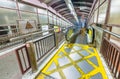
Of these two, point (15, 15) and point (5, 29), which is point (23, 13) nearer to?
point (15, 15)

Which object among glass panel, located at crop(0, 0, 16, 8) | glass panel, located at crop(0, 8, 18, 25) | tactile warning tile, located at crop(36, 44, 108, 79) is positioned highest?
glass panel, located at crop(0, 0, 16, 8)

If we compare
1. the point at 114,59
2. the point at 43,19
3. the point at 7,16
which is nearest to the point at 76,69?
the point at 114,59

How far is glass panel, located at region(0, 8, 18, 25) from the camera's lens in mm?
5399

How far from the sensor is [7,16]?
18.8 feet

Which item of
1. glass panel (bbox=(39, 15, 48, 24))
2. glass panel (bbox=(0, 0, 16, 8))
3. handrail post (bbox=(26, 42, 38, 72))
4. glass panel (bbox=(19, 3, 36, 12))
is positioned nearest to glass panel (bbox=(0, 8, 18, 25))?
glass panel (bbox=(0, 0, 16, 8))

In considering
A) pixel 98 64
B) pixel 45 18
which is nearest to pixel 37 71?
pixel 98 64

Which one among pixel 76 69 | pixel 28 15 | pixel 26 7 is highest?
pixel 26 7

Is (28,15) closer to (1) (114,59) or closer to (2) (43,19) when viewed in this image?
(2) (43,19)

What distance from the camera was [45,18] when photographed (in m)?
10.1

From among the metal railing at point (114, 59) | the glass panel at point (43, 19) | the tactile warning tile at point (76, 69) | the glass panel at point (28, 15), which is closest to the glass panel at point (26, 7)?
the glass panel at point (28, 15)

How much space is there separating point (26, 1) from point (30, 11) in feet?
4.74

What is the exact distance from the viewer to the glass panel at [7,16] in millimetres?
A: 5399

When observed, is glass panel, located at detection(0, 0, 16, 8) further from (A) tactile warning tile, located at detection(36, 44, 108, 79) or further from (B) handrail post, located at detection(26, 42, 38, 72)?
(A) tactile warning tile, located at detection(36, 44, 108, 79)

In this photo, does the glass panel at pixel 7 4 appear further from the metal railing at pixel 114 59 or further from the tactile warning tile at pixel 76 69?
the metal railing at pixel 114 59
